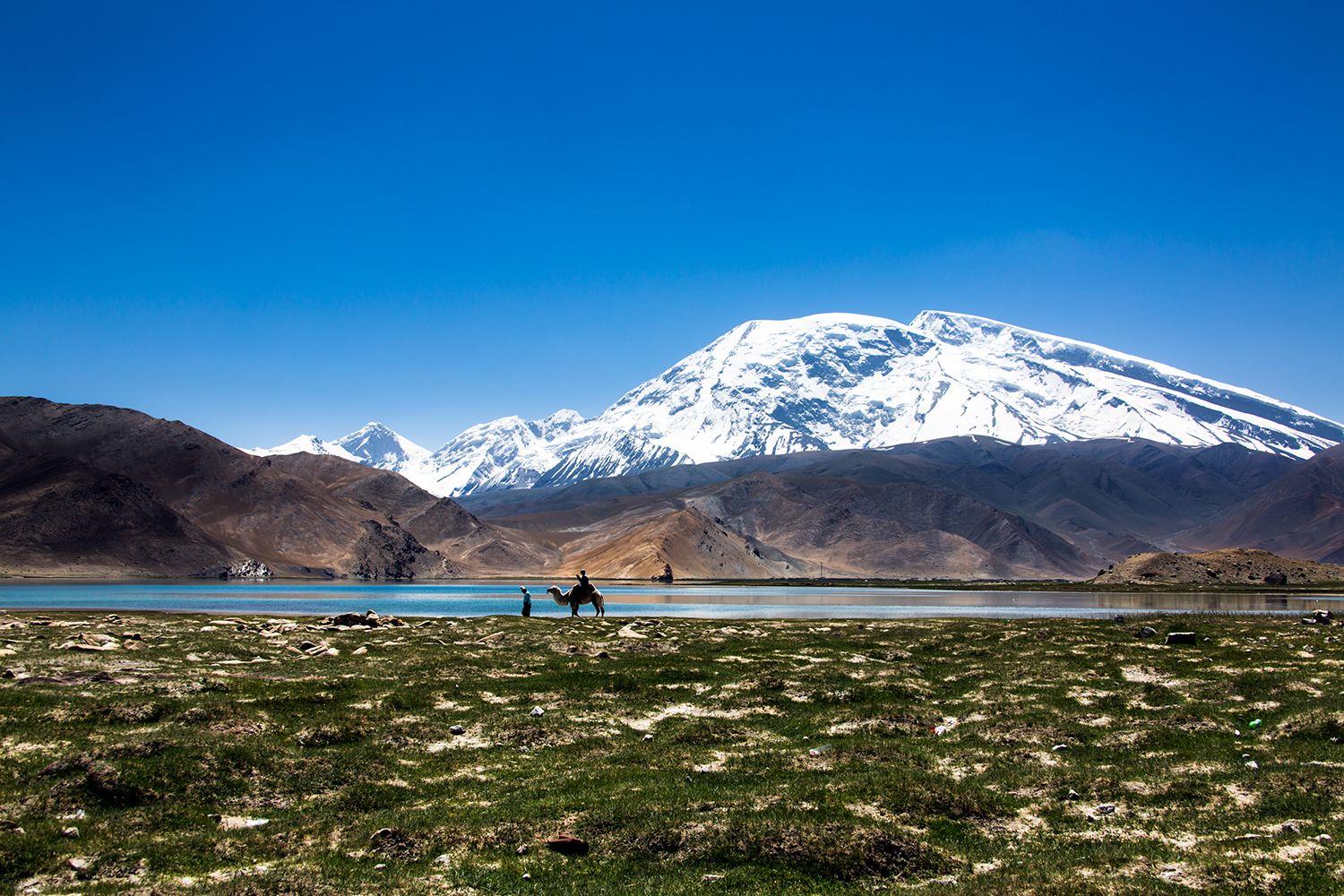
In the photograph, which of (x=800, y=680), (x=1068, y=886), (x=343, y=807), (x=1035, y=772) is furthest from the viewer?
(x=800, y=680)

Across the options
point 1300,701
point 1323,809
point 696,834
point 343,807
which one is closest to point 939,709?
point 1300,701

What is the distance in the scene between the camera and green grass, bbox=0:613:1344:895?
16859mm

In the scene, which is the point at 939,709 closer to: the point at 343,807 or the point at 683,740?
the point at 683,740

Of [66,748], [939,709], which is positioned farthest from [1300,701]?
[66,748]

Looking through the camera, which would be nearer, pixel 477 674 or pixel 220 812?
pixel 220 812

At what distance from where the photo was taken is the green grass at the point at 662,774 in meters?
16.9

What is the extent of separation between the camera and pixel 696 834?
60.1ft

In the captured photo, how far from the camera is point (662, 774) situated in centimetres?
2342

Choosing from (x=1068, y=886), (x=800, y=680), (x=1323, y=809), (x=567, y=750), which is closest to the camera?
(x=1068, y=886)

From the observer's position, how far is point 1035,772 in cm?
2344

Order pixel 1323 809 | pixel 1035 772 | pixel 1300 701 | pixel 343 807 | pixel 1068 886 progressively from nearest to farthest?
pixel 1068 886 < pixel 1323 809 < pixel 343 807 < pixel 1035 772 < pixel 1300 701

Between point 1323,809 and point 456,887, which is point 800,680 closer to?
point 1323,809

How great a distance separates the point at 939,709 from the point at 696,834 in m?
16.2

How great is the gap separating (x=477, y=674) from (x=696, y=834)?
2030cm
